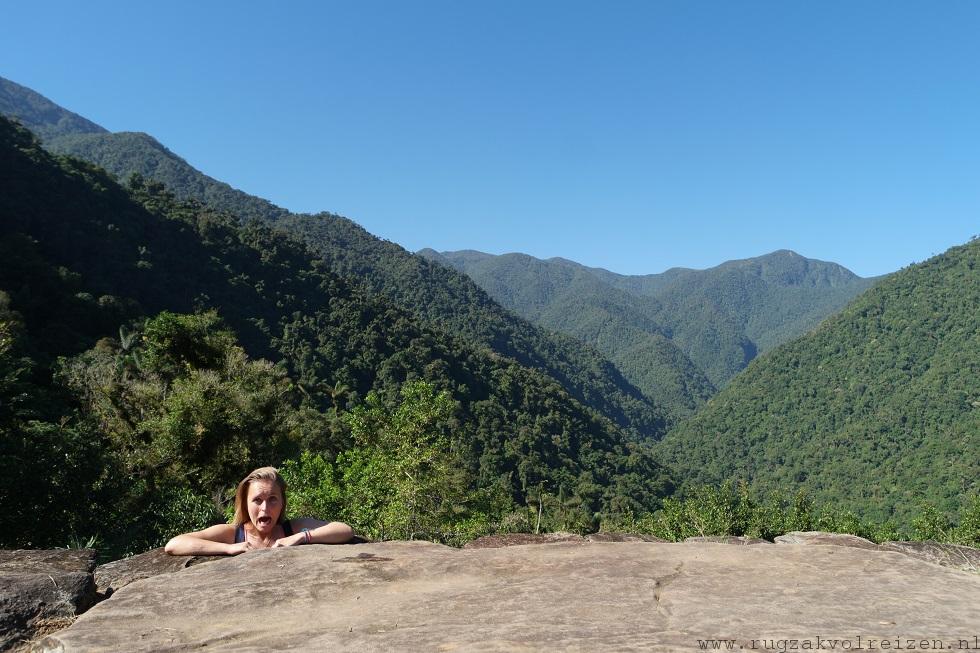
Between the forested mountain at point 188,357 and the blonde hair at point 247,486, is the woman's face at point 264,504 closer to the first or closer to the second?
the blonde hair at point 247,486

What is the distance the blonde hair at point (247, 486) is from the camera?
17.1ft

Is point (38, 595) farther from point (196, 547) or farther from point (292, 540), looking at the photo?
point (292, 540)

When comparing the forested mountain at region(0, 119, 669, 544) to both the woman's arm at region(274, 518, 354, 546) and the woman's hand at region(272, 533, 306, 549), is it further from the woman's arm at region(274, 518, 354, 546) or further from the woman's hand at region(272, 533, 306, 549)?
the woman's hand at region(272, 533, 306, 549)

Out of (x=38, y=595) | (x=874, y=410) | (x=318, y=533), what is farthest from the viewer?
(x=874, y=410)

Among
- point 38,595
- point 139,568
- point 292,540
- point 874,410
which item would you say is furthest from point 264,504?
point 874,410

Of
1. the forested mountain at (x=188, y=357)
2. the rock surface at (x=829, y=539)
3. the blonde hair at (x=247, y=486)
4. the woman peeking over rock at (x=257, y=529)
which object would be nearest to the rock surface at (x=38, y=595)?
the woman peeking over rock at (x=257, y=529)

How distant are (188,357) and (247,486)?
22505mm

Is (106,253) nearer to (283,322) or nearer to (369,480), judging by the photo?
(283,322)

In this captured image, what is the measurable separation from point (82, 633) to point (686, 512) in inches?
1887

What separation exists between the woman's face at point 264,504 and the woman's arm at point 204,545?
0.25 m

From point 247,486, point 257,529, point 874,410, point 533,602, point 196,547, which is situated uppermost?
point 247,486

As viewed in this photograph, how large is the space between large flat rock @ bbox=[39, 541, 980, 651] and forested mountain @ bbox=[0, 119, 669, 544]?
1200cm

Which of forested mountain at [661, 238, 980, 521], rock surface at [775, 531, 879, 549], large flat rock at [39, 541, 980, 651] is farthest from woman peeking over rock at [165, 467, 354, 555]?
forested mountain at [661, 238, 980, 521]

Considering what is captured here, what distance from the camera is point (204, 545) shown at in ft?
17.4
